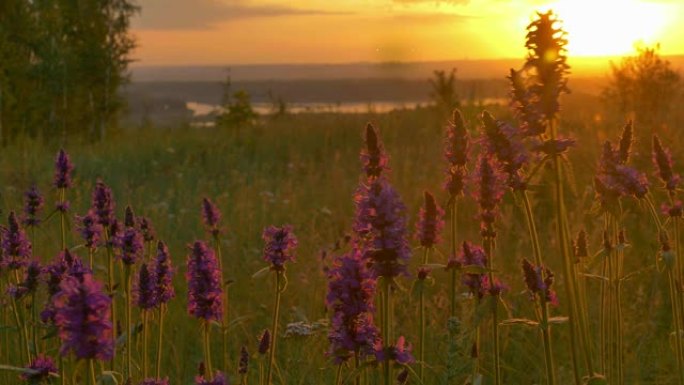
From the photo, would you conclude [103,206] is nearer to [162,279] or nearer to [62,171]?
[62,171]

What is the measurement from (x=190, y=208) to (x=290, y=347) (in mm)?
5145

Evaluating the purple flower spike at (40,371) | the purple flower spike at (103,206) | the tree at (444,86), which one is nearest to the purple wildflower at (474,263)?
the purple flower spike at (40,371)

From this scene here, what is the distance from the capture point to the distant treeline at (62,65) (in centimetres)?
3284

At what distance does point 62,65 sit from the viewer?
32.9 m

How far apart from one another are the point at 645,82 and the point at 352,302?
16.3 meters

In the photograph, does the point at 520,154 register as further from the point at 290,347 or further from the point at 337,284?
the point at 290,347

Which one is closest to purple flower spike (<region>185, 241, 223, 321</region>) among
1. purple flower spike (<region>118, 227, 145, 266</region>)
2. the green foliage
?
purple flower spike (<region>118, 227, 145, 266</region>)

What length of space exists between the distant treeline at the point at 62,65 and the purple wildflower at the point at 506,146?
31.5m

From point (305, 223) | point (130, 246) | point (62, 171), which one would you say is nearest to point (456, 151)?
point (130, 246)

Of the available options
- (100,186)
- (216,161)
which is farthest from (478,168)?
(216,161)

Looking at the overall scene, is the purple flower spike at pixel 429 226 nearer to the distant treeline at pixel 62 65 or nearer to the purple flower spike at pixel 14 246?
the purple flower spike at pixel 14 246

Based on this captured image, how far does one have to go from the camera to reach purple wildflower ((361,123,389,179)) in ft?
7.45

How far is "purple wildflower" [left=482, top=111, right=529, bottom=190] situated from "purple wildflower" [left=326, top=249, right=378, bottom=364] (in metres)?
0.50

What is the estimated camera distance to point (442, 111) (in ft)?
60.0
